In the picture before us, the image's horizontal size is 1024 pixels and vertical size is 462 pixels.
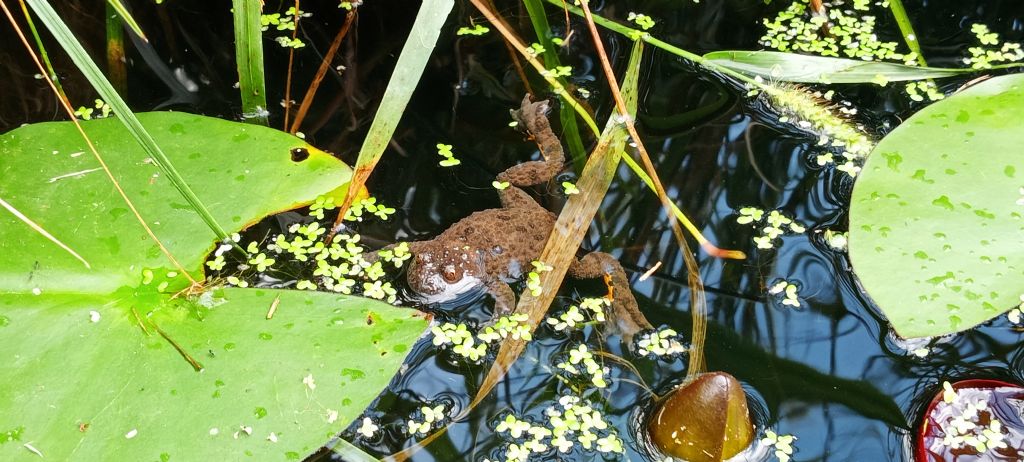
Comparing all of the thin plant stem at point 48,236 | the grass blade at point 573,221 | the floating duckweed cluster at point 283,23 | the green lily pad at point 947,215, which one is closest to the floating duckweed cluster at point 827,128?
the green lily pad at point 947,215

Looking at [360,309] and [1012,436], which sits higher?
[1012,436]

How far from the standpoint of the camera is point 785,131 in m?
3.32

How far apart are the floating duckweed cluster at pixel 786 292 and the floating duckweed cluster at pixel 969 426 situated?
0.55 meters

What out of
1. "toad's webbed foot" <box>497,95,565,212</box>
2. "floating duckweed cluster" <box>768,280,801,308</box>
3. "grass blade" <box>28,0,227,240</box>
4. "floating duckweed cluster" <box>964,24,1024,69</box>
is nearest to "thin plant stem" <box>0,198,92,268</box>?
"grass blade" <box>28,0,227,240</box>

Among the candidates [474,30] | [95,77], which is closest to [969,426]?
[95,77]

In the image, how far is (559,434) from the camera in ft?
7.77

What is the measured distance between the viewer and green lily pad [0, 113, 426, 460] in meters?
2.01

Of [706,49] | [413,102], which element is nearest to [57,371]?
[413,102]

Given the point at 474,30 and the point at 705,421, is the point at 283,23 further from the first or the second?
the point at 705,421

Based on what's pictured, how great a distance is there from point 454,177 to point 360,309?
42.7 inches

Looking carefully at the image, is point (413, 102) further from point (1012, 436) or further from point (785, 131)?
point (1012, 436)

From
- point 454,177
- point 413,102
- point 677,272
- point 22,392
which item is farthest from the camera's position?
point 413,102

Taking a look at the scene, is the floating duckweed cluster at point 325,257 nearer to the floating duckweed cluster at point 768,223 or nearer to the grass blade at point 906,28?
the floating duckweed cluster at point 768,223

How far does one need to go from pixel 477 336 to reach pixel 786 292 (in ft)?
3.73
